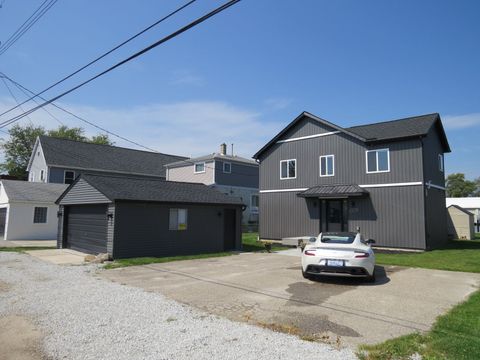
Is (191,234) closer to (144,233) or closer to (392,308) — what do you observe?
(144,233)

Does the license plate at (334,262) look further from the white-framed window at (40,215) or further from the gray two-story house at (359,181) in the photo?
the white-framed window at (40,215)

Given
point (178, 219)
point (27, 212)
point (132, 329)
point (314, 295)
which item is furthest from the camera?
point (27, 212)

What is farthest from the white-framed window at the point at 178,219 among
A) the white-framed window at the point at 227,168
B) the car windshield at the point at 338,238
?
the white-framed window at the point at 227,168

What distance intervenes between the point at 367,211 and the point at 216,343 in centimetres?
1670

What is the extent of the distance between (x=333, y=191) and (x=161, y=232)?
9848mm

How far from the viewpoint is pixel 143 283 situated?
1009 cm

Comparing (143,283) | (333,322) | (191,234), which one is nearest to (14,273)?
(143,283)

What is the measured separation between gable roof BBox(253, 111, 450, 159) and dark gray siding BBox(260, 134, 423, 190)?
18.7 inches

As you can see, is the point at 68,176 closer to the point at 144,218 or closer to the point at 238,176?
the point at 238,176

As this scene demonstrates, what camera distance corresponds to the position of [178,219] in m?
17.3

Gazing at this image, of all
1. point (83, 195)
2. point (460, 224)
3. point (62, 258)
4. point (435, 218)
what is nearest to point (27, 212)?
point (83, 195)

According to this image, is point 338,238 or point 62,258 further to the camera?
point 62,258

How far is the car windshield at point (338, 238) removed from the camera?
34.4ft

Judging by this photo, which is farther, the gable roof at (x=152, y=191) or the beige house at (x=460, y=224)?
the beige house at (x=460, y=224)
